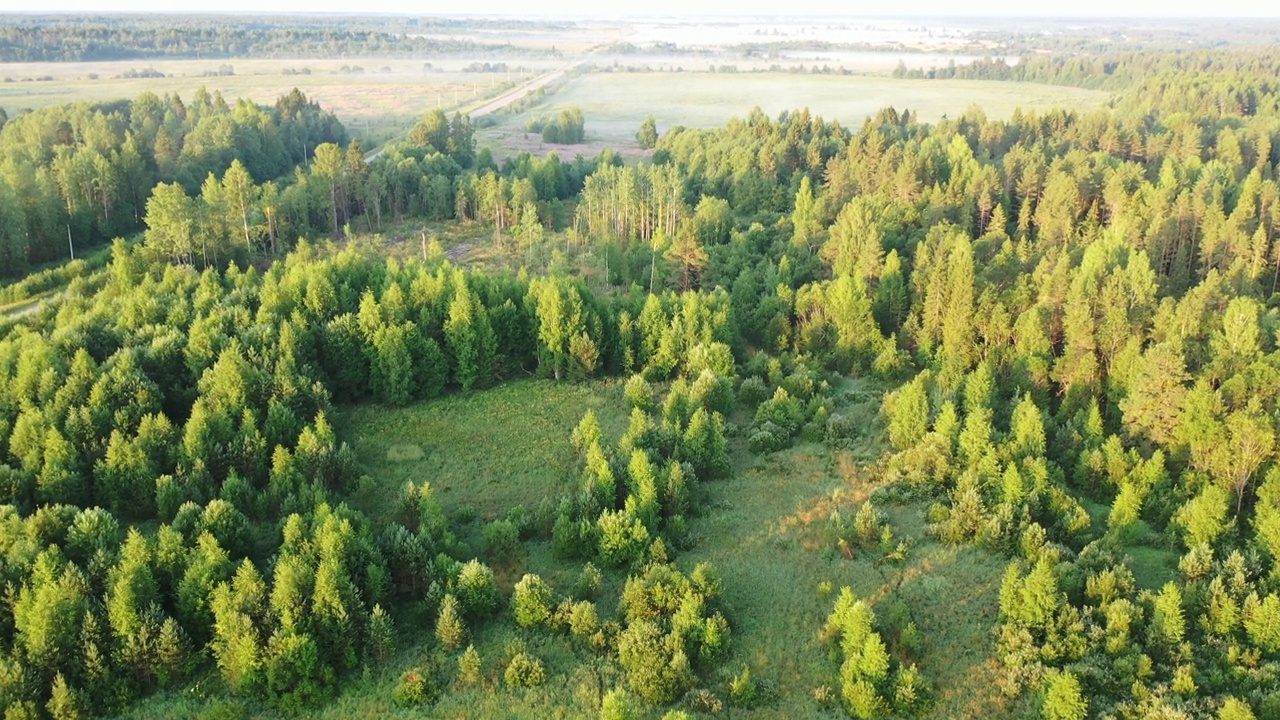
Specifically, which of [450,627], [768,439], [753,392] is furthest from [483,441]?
[450,627]

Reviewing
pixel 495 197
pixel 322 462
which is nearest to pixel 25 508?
pixel 322 462

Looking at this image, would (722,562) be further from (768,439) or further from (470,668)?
(470,668)

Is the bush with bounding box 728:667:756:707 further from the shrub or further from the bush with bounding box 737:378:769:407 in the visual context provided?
the bush with bounding box 737:378:769:407

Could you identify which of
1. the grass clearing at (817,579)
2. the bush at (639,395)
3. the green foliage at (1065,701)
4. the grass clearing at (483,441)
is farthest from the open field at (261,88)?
the green foliage at (1065,701)

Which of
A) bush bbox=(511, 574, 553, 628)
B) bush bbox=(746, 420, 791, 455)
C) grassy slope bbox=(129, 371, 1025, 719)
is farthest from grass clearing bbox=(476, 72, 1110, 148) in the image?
bush bbox=(511, 574, 553, 628)

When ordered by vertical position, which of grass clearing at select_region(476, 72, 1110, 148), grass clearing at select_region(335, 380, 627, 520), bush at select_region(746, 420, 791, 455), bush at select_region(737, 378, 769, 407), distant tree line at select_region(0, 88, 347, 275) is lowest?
grass clearing at select_region(335, 380, 627, 520)

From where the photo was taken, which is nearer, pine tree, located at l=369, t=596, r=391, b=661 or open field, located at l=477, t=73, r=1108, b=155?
pine tree, located at l=369, t=596, r=391, b=661
